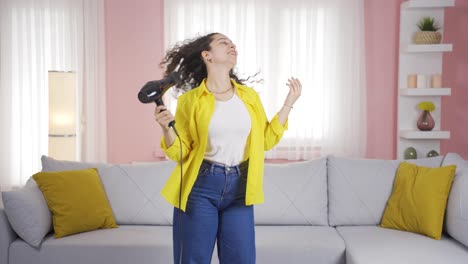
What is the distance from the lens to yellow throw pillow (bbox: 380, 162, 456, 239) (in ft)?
11.4

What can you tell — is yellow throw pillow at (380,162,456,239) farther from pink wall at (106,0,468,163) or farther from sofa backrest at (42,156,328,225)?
pink wall at (106,0,468,163)

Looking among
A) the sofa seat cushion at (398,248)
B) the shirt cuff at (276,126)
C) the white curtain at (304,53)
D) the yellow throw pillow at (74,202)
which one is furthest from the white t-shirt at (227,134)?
the white curtain at (304,53)

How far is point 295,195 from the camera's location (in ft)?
12.8

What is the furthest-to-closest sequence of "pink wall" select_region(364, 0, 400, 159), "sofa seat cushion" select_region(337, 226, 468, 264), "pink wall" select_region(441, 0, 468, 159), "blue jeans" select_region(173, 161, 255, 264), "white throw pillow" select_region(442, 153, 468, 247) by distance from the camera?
"pink wall" select_region(364, 0, 400, 159), "pink wall" select_region(441, 0, 468, 159), "white throw pillow" select_region(442, 153, 468, 247), "sofa seat cushion" select_region(337, 226, 468, 264), "blue jeans" select_region(173, 161, 255, 264)

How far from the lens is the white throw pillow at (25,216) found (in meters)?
3.38

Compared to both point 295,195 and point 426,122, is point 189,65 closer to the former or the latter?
point 295,195

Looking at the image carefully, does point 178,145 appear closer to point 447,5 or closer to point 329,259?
point 329,259

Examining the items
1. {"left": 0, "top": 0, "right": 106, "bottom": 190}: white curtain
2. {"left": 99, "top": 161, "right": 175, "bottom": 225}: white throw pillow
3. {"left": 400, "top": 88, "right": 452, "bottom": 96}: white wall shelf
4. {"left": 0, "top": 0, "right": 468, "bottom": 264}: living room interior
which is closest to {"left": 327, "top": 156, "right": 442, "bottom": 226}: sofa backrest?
{"left": 99, "top": 161, "right": 175, "bottom": 225}: white throw pillow

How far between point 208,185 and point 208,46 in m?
0.55

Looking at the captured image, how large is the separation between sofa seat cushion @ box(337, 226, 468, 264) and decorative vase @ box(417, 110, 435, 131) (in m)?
1.69

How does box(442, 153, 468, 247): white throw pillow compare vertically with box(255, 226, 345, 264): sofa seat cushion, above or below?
above

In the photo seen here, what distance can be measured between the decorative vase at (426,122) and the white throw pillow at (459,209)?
4.99 feet

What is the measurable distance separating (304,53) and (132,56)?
1.52 metres

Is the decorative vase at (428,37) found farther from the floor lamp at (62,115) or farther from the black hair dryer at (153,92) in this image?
the black hair dryer at (153,92)
